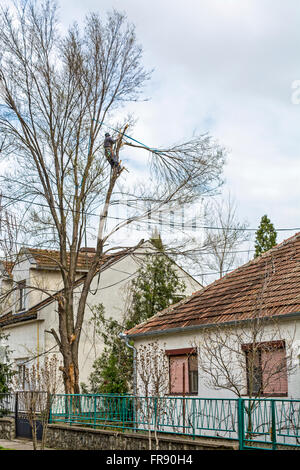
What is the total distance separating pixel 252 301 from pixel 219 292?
246 centimetres

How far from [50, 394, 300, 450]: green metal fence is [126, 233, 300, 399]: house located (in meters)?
0.50

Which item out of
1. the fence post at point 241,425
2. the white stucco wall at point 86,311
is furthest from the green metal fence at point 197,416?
the white stucco wall at point 86,311

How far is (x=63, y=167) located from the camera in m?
19.6

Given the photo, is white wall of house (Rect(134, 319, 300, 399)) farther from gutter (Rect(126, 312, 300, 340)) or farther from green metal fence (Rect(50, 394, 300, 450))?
green metal fence (Rect(50, 394, 300, 450))

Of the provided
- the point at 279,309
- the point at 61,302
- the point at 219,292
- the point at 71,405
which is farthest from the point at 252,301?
the point at 61,302

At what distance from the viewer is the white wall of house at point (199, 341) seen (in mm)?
12672

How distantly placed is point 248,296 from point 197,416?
3.65 m

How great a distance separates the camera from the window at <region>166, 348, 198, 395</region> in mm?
15656

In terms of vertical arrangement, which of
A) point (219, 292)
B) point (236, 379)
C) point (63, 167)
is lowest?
point (236, 379)

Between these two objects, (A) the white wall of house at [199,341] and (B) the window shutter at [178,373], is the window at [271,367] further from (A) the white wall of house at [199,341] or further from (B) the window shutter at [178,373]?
(B) the window shutter at [178,373]

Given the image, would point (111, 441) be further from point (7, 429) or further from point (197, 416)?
point (7, 429)

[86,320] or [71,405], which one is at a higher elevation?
A: [86,320]

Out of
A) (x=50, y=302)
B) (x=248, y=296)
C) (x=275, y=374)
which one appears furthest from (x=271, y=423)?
(x=50, y=302)
